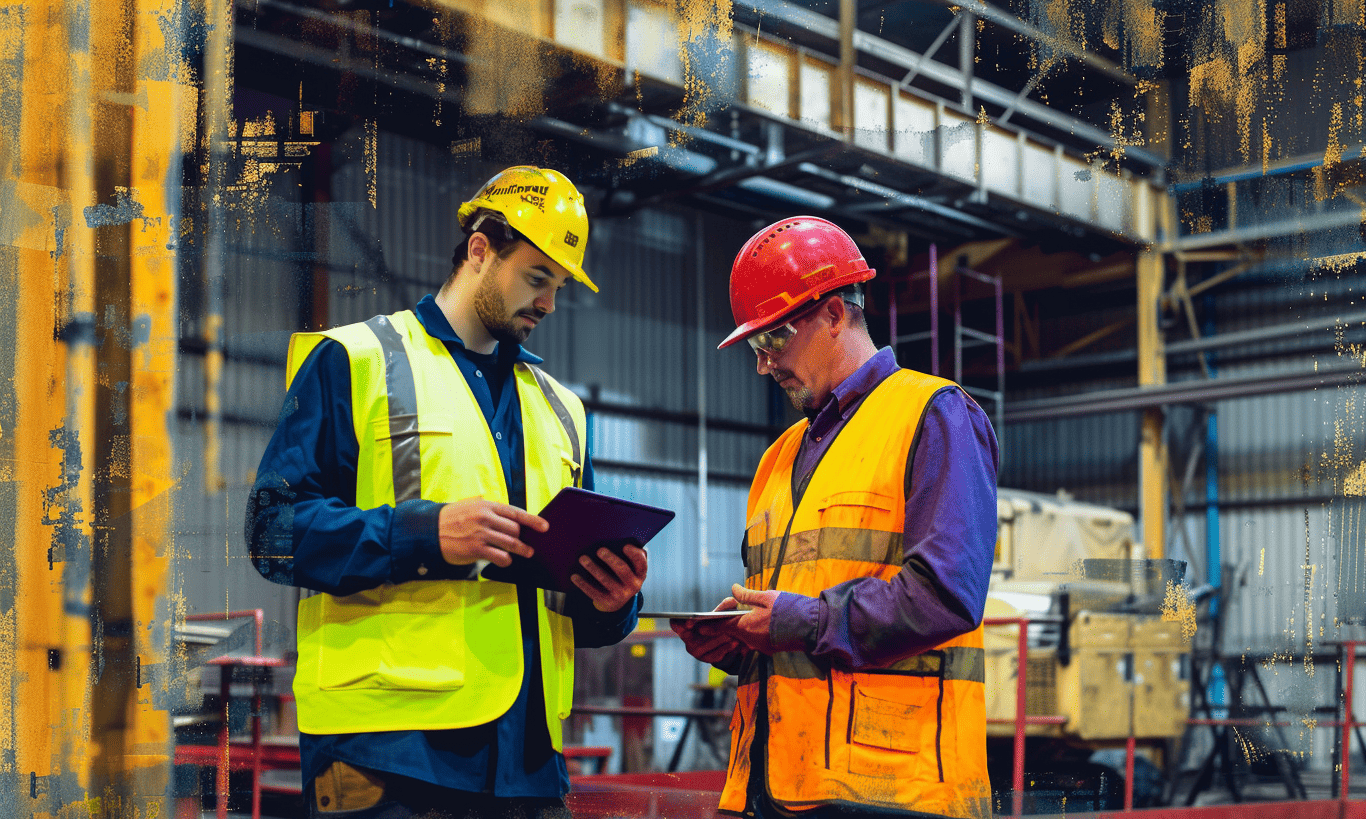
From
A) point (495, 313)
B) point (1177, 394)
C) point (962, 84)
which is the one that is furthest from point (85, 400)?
point (1177, 394)

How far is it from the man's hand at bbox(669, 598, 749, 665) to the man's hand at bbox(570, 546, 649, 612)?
7.4 inches

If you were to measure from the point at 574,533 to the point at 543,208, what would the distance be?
859 mm

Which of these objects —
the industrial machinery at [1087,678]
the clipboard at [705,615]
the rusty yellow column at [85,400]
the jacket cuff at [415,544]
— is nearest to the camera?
the jacket cuff at [415,544]

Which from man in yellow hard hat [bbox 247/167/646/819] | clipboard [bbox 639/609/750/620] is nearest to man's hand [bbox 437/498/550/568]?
man in yellow hard hat [bbox 247/167/646/819]

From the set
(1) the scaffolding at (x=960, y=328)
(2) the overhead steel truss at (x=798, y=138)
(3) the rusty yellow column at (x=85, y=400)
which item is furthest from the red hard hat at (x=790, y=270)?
(1) the scaffolding at (x=960, y=328)

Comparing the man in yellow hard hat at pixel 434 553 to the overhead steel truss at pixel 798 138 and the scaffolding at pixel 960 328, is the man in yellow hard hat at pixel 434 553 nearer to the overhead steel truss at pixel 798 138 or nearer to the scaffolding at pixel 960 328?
the overhead steel truss at pixel 798 138

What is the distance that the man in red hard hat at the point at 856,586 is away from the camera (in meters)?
2.30

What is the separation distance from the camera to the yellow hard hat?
9.00 feet

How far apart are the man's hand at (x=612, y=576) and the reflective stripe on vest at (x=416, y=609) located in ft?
0.55

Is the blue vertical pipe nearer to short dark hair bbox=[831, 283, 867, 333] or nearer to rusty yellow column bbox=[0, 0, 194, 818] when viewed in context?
short dark hair bbox=[831, 283, 867, 333]

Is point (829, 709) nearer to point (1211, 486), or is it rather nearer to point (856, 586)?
point (856, 586)

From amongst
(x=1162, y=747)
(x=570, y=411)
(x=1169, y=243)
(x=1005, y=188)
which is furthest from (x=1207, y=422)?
(x=570, y=411)

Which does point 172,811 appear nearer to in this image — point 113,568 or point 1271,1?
point 113,568

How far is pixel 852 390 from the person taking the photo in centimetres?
260
